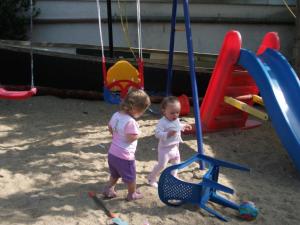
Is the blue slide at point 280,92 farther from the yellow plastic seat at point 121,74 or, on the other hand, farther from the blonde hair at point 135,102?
the blonde hair at point 135,102

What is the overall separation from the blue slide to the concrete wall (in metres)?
4.16

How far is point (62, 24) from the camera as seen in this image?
935 cm

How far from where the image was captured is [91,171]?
4.43m

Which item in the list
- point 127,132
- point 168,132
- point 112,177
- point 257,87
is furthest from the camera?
point 257,87

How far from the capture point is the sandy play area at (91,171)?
3.61 meters

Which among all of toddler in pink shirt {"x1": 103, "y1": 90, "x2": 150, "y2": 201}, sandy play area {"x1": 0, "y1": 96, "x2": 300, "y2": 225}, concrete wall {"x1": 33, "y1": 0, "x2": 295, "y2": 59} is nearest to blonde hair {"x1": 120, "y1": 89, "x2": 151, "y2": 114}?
toddler in pink shirt {"x1": 103, "y1": 90, "x2": 150, "y2": 201}

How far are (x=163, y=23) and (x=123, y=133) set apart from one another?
623cm

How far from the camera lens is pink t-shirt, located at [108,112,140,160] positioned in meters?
3.63

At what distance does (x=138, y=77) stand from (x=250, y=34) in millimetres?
4960

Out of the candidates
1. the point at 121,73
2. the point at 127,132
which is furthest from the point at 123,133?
the point at 121,73

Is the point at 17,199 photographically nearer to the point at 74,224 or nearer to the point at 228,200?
the point at 74,224

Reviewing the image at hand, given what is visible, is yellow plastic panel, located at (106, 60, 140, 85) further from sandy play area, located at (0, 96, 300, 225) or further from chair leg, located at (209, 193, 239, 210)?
chair leg, located at (209, 193, 239, 210)

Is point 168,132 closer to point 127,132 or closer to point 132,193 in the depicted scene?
point 127,132

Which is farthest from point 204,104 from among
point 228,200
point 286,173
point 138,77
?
point 228,200
